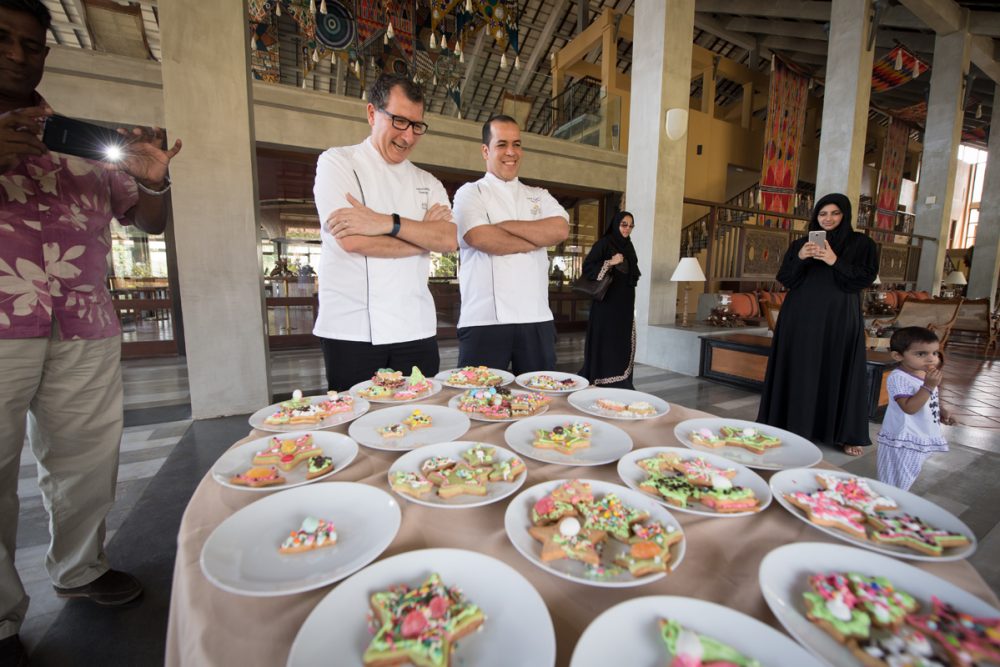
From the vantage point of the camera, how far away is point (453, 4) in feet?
21.3

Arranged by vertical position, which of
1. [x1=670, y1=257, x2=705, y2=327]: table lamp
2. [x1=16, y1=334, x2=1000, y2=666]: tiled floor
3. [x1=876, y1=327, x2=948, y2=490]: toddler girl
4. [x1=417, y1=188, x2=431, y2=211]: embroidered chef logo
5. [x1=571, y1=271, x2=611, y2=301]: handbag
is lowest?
[x1=16, y1=334, x2=1000, y2=666]: tiled floor

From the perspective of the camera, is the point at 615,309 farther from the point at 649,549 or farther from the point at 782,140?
the point at 782,140

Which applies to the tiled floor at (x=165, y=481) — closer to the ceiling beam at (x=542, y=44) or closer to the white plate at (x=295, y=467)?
the white plate at (x=295, y=467)

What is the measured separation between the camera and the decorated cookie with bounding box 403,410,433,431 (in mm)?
1105

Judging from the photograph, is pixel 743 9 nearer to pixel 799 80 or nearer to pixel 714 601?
pixel 799 80

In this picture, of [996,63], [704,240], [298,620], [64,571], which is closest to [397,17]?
[704,240]

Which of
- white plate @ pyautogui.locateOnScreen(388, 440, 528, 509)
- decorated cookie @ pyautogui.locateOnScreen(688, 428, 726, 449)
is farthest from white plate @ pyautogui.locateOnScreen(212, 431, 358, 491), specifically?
decorated cookie @ pyautogui.locateOnScreen(688, 428, 726, 449)

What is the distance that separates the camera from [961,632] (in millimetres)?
479

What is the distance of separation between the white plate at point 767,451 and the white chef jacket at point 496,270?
104 cm

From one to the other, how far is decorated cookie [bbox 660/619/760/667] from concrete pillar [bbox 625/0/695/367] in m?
5.04

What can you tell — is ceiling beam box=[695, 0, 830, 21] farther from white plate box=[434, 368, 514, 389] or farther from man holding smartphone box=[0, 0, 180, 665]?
man holding smartphone box=[0, 0, 180, 665]

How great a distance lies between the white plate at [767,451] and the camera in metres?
0.92

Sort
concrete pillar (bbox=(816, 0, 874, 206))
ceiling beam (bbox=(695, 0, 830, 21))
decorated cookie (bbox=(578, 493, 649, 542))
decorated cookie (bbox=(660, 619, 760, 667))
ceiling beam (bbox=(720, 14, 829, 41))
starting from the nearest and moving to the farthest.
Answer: decorated cookie (bbox=(660, 619, 760, 667))
decorated cookie (bbox=(578, 493, 649, 542))
concrete pillar (bbox=(816, 0, 874, 206))
ceiling beam (bbox=(695, 0, 830, 21))
ceiling beam (bbox=(720, 14, 829, 41))

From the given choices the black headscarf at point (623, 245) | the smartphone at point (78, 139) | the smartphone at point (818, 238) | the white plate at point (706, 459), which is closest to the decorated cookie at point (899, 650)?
the white plate at point (706, 459)
